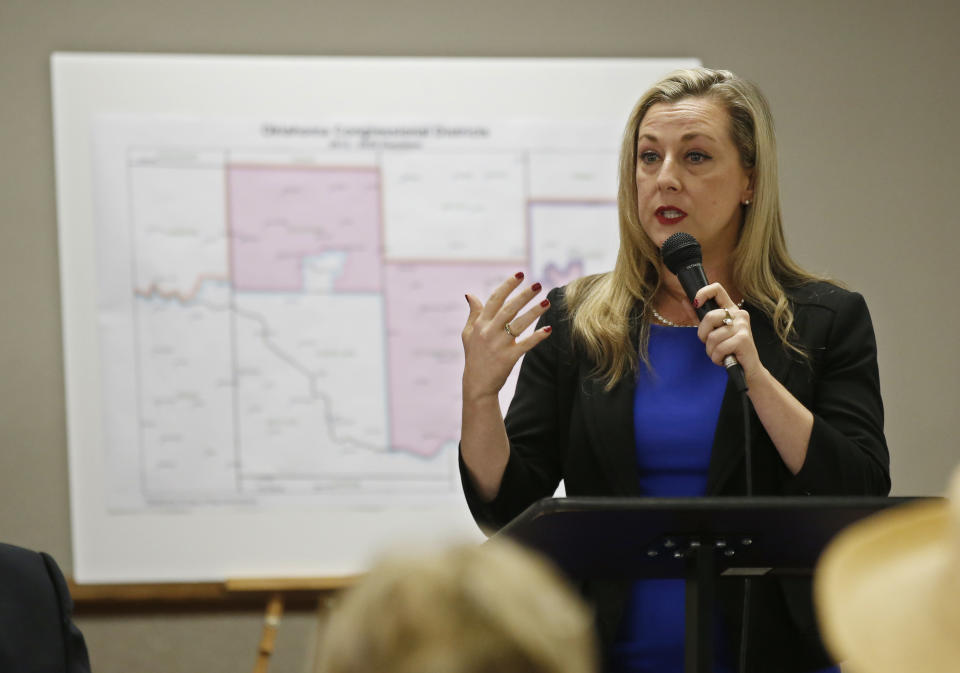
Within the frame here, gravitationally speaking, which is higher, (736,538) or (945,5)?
(945,5)

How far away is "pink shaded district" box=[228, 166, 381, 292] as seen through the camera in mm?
3209

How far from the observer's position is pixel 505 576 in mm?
613

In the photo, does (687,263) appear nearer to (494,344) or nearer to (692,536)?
(494,344)

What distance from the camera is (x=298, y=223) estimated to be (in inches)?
127

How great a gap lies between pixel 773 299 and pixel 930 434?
6.04ft

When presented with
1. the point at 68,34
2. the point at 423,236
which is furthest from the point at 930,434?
the point at 68,34

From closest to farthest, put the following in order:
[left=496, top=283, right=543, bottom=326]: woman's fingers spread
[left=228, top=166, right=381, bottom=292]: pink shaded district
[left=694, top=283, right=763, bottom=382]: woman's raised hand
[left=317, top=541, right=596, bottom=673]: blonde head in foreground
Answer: [left=317, top=541, right=596, bottom=673]: blonde head in foreground < [left=694, top=283, right=763, bottom=382]: woman's raised hand < [left=496, top=283, right=543, bottom=326]: woman's fingers spread < [left=228, top=166, right=381, bottom=292]: pink shaded district

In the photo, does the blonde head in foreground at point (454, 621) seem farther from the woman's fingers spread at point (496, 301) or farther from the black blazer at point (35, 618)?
the woman's fingers spread at point (496, 301)

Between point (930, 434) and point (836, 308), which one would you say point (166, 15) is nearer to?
point (836, 308)

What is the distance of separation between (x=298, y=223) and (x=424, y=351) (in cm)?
53

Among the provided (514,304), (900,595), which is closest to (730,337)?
(514,304)

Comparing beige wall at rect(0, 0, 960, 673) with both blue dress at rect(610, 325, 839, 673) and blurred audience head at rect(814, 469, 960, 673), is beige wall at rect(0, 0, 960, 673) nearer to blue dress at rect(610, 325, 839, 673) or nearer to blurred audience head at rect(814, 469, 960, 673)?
blue dress at rect(610, 325, 839, 673)

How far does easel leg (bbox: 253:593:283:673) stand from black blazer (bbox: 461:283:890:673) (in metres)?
1.52

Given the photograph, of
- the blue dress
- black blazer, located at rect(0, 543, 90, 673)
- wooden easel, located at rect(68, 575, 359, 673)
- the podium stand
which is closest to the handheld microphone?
the blue dress
